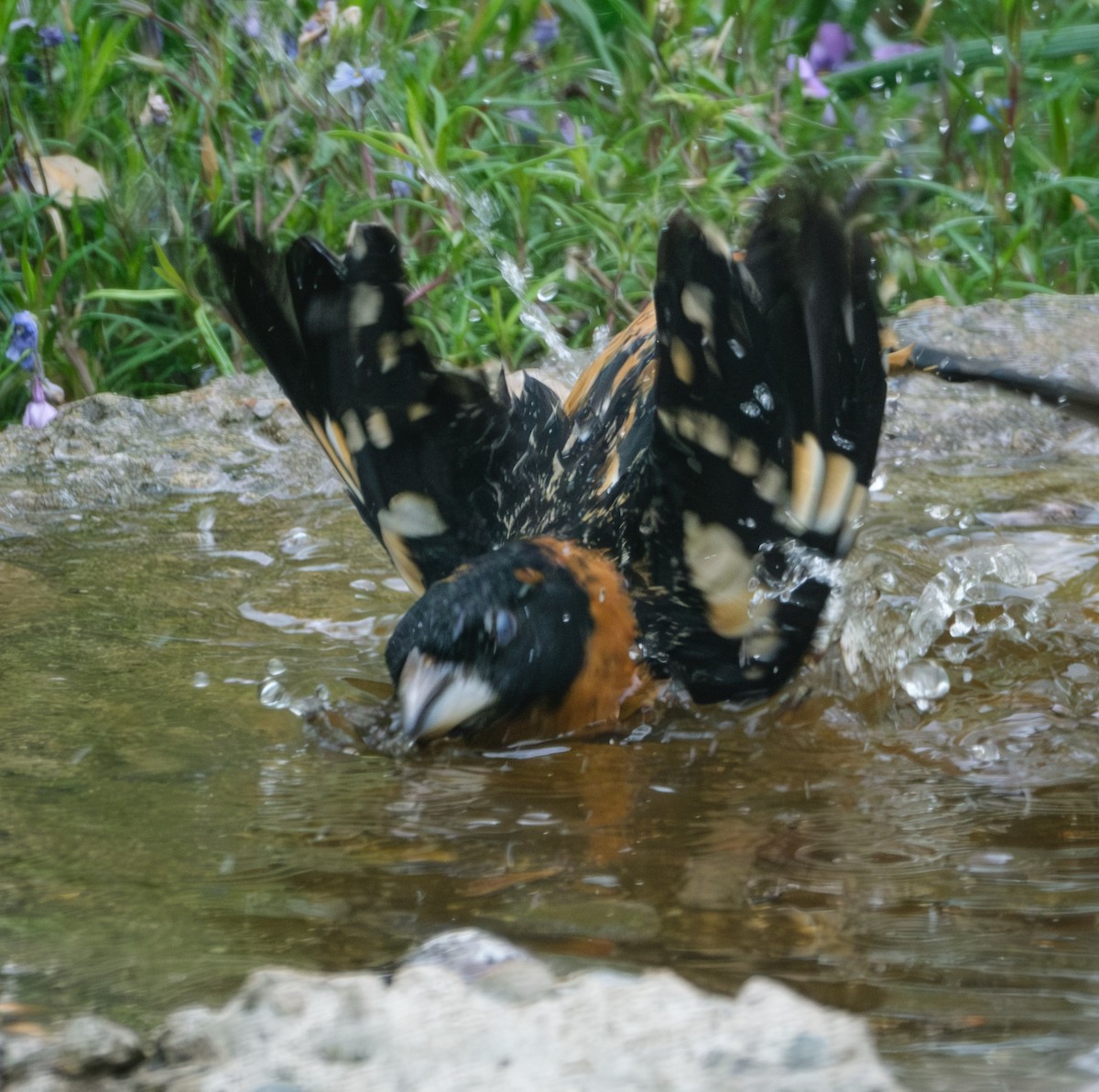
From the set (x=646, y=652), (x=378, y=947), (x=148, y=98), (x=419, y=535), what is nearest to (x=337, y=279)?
(x=419, y=535)

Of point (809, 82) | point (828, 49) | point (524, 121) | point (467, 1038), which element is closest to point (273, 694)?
point (467, 1038)

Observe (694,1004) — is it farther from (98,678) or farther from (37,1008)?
(98,678)

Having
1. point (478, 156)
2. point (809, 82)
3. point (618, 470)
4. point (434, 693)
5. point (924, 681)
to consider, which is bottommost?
point (924, 681)

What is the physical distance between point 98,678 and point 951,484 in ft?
5.90

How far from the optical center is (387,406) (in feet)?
7.90

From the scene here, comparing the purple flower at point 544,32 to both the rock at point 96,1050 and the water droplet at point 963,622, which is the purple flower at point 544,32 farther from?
the rock at point 96,1050

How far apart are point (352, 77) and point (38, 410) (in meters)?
1.12

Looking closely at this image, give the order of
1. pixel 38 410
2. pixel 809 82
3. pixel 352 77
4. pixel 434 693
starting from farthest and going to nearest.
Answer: pixel 809 82, pixel 352 77, pixel 38 410, pixel 434 693

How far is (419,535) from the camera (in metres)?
2.44

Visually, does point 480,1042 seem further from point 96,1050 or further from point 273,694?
point 273,694

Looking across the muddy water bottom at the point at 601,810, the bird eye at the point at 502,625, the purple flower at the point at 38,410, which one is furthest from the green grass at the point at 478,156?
the bird eye at the point at 502,625

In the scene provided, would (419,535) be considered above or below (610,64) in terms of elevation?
below

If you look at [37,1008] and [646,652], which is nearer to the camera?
[37,1008]

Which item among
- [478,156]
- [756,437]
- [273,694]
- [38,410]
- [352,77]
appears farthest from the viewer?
[478,156]
